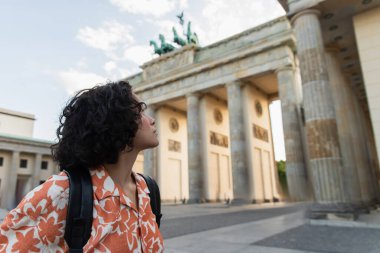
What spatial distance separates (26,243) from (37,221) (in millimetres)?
90

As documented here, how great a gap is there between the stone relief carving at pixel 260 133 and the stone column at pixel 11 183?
35674 mm

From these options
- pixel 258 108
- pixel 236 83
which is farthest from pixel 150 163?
pixel 258 108

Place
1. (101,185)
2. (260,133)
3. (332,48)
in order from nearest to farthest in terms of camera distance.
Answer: (101,185), (332,48), (260,133)

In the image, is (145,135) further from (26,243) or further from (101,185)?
(26,243)

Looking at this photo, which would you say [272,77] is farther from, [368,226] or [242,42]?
[368,226]

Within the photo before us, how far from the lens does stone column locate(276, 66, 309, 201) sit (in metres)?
21.2

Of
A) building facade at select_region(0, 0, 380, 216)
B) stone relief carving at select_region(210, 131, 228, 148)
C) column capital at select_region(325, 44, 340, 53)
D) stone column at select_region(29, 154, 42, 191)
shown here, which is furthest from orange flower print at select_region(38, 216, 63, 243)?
stone column at select_region(29, 154, 42, 191)

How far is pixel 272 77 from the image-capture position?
93.1ft

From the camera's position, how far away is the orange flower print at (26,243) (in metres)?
1.13

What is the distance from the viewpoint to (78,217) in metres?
1.21

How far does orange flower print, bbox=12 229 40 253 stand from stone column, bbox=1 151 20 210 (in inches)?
1887

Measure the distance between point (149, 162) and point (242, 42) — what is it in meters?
16.9

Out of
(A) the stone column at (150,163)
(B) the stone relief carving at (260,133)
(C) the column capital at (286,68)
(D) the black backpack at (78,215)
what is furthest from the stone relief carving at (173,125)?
(D) the black backpack at (78,215)

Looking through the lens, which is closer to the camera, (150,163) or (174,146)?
(150,163)
